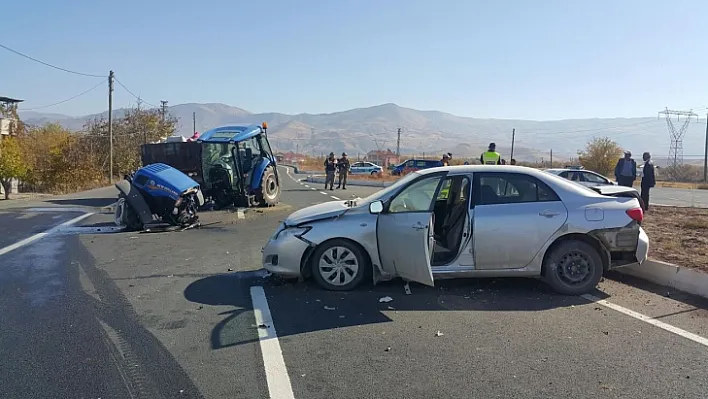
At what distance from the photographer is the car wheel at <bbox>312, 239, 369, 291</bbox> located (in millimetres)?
6855

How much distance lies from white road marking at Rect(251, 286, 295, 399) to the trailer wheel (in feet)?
34.3

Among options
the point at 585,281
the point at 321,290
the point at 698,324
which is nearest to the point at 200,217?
the point at 321,290

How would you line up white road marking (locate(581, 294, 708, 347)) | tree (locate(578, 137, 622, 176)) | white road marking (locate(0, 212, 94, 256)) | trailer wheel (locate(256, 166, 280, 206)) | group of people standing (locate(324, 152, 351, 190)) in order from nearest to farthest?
white road marking (locate(581, 294, 708, 347)) < white road marking (locate(0, 212, 94, 256)) < trailer wheel (locate(256, 166, 280, 206)) < group of people standing (locate(324, 152, 351, 190)) < tree (locate(578, 137, 622, 176))

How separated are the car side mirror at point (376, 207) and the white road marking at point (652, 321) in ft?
8.46

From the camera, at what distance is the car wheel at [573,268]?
6.76 metres

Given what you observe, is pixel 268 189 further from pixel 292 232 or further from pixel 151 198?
pixel 292 232

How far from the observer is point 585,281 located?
6781 mm

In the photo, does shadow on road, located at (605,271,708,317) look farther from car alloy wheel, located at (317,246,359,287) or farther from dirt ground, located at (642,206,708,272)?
car alloy wheel, located at (317,246,359,287)

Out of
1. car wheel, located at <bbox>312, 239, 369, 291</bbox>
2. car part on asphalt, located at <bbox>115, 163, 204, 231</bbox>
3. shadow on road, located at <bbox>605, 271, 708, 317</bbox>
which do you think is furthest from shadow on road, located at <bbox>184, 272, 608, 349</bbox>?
car part on asphalt, located at <bbox>115, 163, 204, 231</bbox>

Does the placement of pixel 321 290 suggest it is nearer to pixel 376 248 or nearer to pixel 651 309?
pixel 376 248

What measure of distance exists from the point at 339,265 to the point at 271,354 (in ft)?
7.20

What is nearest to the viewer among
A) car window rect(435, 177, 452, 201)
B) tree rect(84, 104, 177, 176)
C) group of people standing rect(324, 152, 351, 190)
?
car window rect(435, 177, 452, 201)

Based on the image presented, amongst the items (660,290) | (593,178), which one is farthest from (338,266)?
(593,178)

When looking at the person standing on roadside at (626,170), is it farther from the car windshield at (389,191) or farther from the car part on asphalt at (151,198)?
the car part on asphalt at (151,198)
